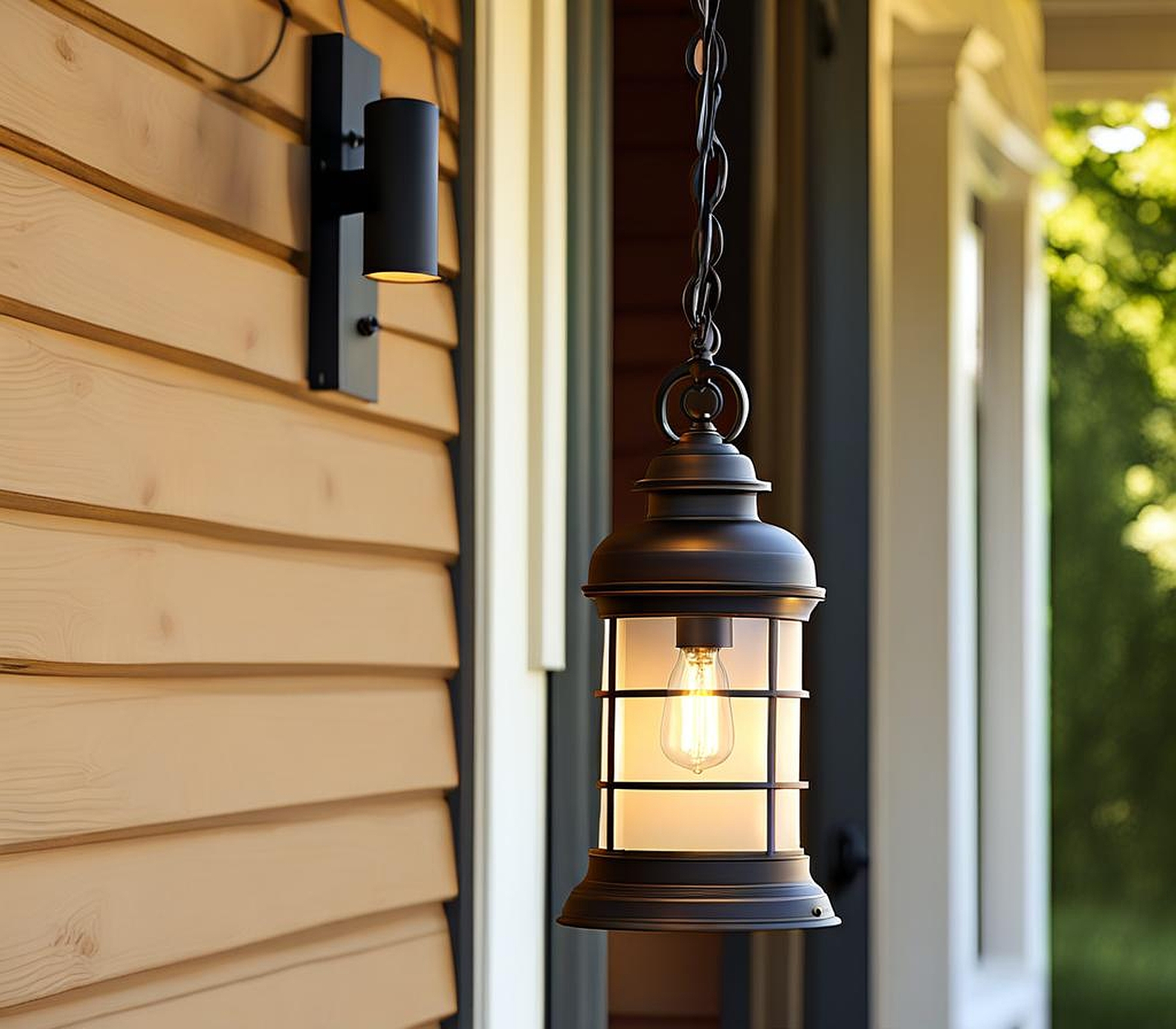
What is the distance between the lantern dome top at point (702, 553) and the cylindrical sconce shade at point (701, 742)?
32 millimetres

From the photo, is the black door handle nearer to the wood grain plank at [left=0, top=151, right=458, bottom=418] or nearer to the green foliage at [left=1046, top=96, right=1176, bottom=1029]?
Result: the wood grain plank at [left=0, top=151, right=458, bottom=418]

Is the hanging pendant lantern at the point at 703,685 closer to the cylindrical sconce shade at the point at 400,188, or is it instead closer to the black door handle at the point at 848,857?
the cylindrical sconce shade at the point at 400,188

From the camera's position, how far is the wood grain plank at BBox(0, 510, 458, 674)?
121cm

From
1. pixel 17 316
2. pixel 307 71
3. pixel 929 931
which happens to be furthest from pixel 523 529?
pixel 929 931

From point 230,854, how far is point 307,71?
26.8 inches

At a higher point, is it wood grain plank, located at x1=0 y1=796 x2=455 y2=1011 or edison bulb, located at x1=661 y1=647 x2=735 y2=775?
edison bulb, located at x1=661 y1=647 x2=735 y2=775

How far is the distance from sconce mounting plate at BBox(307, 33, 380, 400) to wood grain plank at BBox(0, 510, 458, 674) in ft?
0.59

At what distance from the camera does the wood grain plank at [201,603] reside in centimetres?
121

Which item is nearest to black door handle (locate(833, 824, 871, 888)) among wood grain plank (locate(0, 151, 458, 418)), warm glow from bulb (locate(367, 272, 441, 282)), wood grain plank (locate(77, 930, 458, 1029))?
wood grain plank (locate(77, 930, 458, 1029))

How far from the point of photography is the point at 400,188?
1.51 m

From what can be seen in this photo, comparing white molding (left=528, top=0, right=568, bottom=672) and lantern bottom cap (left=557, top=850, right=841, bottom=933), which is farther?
white molding (left=528, top=0, right=568, bottom=672)

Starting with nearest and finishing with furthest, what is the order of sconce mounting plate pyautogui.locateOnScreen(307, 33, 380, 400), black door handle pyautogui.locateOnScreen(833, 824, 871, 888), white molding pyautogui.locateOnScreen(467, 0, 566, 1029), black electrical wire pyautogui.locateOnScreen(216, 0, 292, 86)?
black electrical wire pyautogui.locateOnScreen(216, 0, 292, 86)
sconce mounting plate pyautogui.locateOnScreen(307, 33, 380, 400)
white molding pyautogui.locateOnScreen(467, 0, 566, 1029)
black door handle pyautogui.locateOnScreen(833, 824, 871, 888)

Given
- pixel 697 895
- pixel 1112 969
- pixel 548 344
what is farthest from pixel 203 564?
pixel 1112 969

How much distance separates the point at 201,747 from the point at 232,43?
22.4 inches
